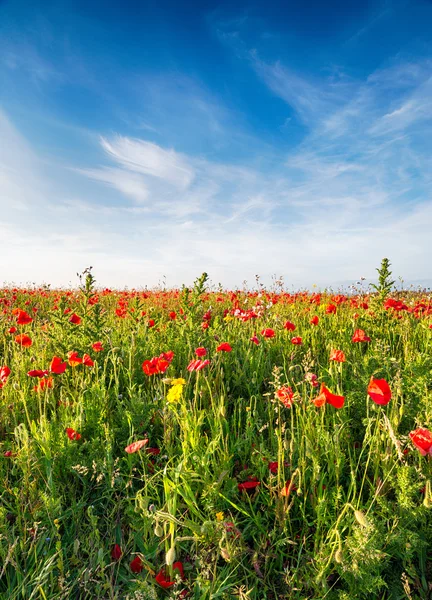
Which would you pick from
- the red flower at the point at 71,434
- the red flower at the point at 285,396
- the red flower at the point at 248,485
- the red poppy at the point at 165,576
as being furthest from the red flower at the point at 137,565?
the red flower at the point at 285,396

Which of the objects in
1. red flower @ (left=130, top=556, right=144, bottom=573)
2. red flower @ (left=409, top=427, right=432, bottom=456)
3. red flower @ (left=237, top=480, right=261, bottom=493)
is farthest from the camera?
red flower @ (left=237, top=480, right=261, bottom=493)

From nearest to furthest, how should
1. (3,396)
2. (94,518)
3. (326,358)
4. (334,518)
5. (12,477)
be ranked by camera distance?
(94,518) < (334,518) < (12,477) < (3,396) < (326,358)

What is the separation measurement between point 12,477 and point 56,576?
0.85 metres

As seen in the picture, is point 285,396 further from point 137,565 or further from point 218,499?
point 137,565

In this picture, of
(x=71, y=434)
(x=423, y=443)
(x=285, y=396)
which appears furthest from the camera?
(x=71, y=434)

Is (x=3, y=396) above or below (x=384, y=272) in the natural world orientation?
below

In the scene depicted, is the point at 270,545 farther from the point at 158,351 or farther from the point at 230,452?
the point at 158,351

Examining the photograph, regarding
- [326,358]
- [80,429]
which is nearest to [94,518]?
[80,429]

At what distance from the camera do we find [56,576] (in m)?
1.92

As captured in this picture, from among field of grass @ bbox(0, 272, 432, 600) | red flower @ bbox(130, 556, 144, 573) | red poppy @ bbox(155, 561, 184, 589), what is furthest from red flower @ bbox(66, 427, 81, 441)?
red poppy @ bbox(155, 561, 184, 589)

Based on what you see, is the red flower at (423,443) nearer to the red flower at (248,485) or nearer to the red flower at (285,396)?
the red flower at (285,396)

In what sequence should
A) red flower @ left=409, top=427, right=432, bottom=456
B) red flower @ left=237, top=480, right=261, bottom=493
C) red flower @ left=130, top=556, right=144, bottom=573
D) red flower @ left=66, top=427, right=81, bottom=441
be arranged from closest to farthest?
red flower @ left=409, top=427, right=432, bottom=456, red flower @ left=130, top=556, right=144, bottom=573, red flower @ left=237, top=480, right=261, bottom=493, red flower @ left=66, top=427, right=81, bottom=441

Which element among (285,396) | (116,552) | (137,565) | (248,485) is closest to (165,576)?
(137,565)

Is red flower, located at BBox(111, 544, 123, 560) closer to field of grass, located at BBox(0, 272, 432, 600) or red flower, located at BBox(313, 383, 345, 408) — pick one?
field of grass, located at BBox(0, 272, 432, 600)
